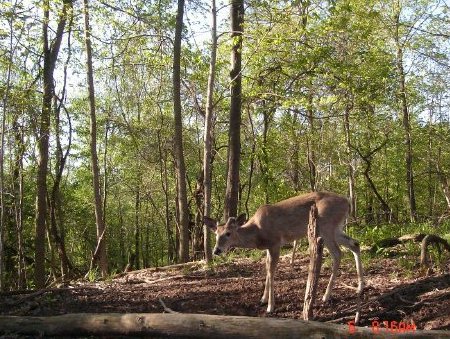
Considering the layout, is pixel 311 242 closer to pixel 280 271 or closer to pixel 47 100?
pixel 280 271

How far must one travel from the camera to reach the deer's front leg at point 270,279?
22.7 ft

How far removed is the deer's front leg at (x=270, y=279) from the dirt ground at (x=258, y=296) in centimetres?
14

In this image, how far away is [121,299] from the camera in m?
8.38

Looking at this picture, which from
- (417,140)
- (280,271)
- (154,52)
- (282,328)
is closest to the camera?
(282,328)

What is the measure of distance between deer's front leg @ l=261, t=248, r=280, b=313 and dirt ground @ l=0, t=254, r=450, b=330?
14 centimetres

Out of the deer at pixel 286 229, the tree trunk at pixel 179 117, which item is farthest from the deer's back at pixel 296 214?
the tree trunk at pixel 179 117

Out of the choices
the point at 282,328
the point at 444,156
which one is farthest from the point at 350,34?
the point at 444,156

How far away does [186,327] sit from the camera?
538 cm

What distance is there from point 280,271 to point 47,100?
9058 millimetres

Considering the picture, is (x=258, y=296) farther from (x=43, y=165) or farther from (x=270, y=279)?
(x=43, y=165)

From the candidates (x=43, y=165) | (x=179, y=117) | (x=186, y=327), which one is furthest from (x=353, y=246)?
(x=43, y=165)

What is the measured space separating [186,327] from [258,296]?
2.59 metres

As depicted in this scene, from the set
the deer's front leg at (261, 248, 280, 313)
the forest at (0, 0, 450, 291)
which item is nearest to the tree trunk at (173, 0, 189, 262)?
the forest at (0, 0, 450, 291)

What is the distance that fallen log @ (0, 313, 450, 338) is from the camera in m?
4.81
